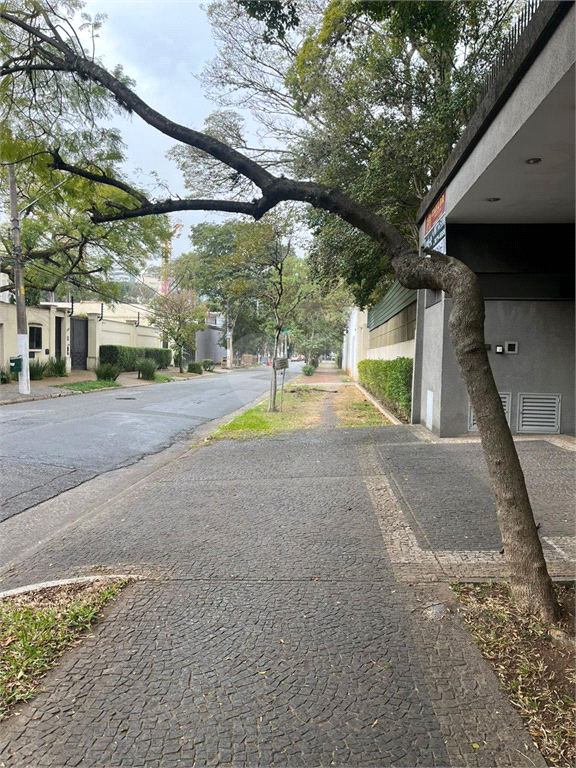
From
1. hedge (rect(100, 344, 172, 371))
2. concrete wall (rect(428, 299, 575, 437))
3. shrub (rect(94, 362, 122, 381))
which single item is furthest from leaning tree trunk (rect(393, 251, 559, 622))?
hedge (rect(100, 344, 172, 371))

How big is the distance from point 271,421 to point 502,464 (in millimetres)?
9068

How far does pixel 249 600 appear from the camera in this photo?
336 cm

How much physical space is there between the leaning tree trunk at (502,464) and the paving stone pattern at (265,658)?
1.61ft

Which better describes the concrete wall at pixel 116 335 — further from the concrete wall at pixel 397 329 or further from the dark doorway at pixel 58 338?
the concrete wall at pixel 397 329

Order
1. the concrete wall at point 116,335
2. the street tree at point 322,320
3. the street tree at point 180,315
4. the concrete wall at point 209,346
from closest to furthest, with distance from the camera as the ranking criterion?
the street tree at point 322,320, the concrete wall at point 116,335, the street tree at point 180,315, the concrete wall at point 209,346

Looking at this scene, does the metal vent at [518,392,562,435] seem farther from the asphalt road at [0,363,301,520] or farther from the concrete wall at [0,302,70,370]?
the concrete wall at [0,302,70,370]

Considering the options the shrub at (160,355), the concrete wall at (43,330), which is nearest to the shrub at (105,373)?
the concrete wall at (43,330)

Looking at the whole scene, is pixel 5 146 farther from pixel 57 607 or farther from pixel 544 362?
pixel 544 362

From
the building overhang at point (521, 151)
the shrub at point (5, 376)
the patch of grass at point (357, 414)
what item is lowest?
the patch of grass at point (357, 414)

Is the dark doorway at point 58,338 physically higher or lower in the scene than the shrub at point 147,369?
higher

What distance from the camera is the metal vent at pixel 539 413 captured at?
869 cm

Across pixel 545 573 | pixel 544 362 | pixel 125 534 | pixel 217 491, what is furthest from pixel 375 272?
pixel 545 573

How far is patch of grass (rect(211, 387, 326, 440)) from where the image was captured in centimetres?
1015

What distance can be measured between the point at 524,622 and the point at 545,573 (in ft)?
1.01
